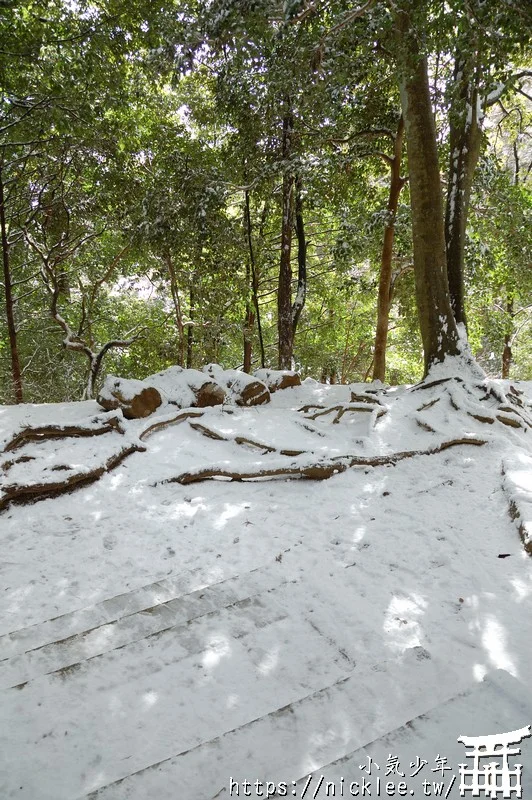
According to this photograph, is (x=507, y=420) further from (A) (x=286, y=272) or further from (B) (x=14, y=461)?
(A) (x=286, y=272)

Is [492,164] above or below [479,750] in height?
above

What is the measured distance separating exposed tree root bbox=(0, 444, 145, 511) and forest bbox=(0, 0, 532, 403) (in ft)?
14.9

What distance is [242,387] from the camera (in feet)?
22.8

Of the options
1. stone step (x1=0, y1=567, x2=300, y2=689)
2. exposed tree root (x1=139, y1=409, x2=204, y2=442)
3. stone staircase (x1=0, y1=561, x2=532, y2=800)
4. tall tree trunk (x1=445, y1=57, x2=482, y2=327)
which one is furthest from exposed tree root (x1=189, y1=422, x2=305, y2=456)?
tall tree trunk (x1=445, y1=57, x2=482, y2=327)

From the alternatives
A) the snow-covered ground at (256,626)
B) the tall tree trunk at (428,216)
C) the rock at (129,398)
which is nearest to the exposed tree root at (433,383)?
the tall tree trunk at (428,216)

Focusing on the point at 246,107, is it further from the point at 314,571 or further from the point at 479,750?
the point at 479,750

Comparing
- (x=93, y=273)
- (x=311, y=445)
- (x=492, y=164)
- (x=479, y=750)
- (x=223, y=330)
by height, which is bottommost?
(x=479, y=750)

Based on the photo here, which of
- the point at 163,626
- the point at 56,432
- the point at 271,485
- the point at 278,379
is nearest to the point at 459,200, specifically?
the point at 278,379

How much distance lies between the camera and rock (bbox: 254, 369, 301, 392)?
7914mm

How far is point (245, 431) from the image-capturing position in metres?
5.65

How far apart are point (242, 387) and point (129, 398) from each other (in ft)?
5.88

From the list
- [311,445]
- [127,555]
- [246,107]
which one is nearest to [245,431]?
[311,445]

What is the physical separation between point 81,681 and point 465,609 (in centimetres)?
203

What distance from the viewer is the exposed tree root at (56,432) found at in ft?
15.9
